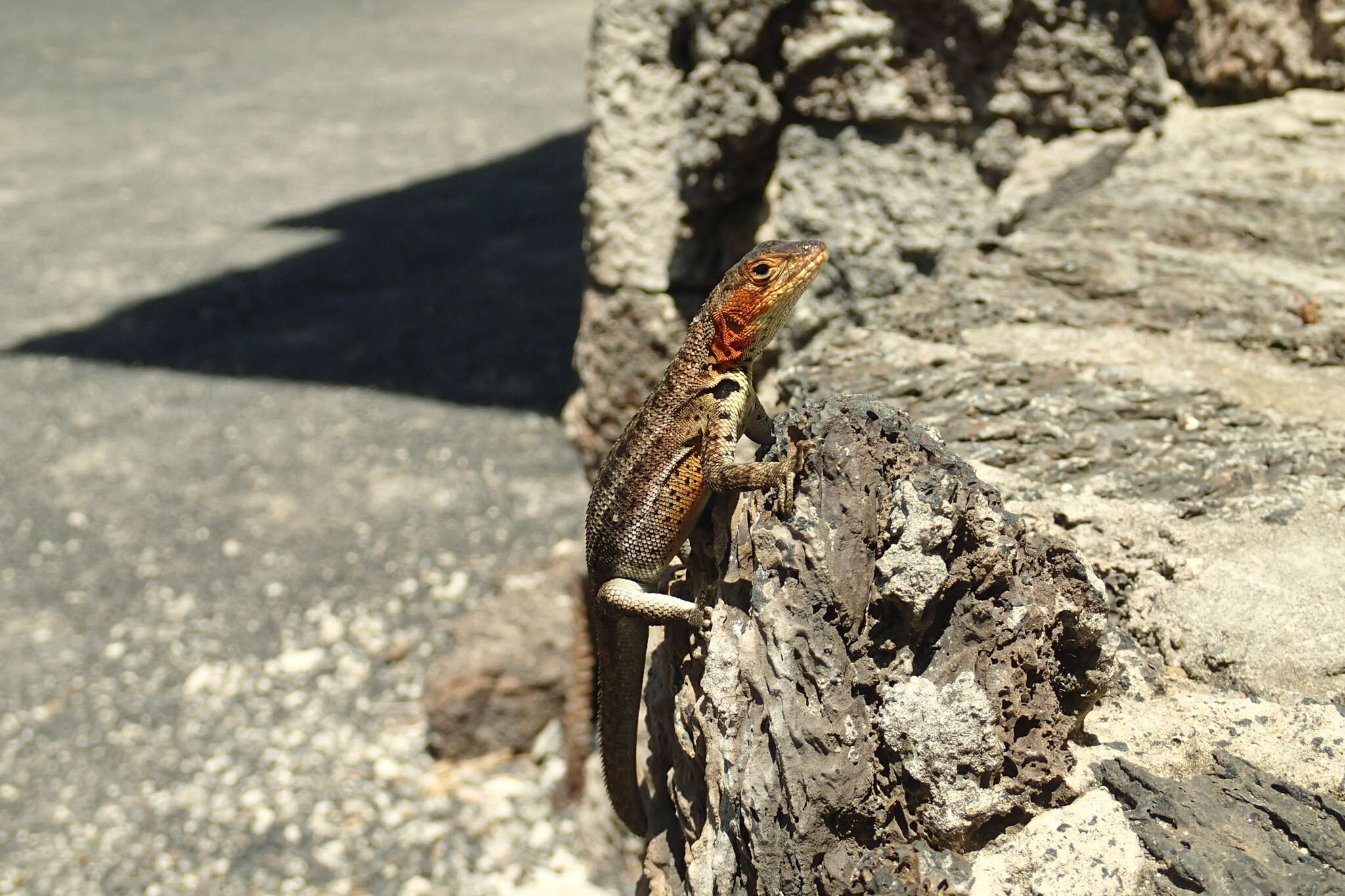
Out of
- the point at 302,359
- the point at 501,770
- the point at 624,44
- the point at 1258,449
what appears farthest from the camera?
the point at 302,359

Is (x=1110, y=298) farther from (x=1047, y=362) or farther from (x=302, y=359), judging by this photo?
(x=302, y=359)

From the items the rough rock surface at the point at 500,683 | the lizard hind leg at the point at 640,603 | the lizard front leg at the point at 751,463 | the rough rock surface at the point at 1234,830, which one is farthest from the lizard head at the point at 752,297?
the rough rock surface at the point at 500,683

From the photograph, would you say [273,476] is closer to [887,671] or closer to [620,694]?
[620,694]

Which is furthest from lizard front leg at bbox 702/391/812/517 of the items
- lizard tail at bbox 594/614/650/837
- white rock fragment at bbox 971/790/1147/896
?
white rock fragment at bbox 971/790/1147/896

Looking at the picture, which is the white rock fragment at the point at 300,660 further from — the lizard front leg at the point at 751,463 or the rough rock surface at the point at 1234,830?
the rough rock surface at the point at 1234,830

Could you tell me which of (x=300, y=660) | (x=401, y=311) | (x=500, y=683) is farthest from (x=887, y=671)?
(x=401, y=311)

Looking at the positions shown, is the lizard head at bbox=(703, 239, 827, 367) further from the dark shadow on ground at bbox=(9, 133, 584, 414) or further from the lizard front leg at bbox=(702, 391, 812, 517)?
the dark shadow on ground at bbox=(9, 133, 584, 414)

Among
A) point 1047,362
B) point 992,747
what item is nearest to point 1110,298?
point 1047,362
